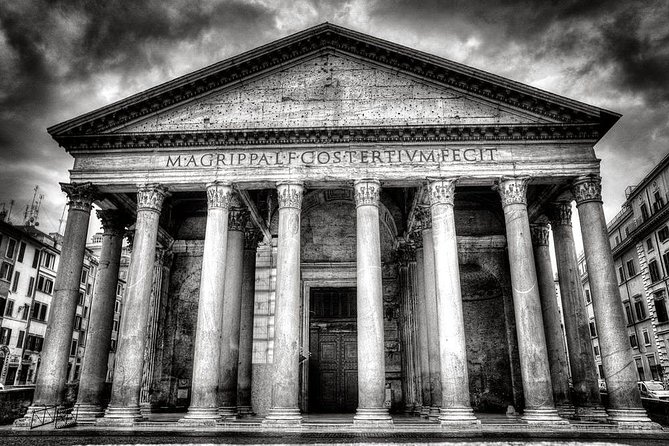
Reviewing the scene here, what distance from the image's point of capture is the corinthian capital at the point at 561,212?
18.3m

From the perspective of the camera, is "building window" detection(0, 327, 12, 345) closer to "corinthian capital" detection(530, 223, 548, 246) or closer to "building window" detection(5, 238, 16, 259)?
"building window" detection(5, 238, 16, 259)

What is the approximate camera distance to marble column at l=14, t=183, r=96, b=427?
1441 cm

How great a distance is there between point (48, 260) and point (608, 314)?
4257 centimetres

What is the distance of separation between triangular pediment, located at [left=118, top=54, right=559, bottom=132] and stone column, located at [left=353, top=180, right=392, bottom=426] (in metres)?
2.77

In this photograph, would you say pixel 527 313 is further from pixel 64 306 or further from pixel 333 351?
pixel 64 306

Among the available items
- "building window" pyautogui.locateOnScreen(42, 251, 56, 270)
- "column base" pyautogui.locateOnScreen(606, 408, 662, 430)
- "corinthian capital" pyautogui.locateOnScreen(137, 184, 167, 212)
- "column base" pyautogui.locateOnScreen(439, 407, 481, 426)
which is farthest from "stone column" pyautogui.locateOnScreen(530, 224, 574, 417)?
"building window" pyautogui.locateOnScreen(42, 251, 56, 270)

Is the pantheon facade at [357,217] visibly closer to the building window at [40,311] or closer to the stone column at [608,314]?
the stone column at [608,314]

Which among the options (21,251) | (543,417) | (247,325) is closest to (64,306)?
Answer: (247,325)

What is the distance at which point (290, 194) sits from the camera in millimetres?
15812

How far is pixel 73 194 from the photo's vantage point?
637 inches

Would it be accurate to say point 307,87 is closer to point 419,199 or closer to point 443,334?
point 419,199

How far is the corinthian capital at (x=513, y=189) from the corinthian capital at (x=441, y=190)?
1.63 m

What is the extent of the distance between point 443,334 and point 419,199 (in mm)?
5428

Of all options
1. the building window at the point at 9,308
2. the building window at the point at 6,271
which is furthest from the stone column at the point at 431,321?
the building window at the point at 9,308
